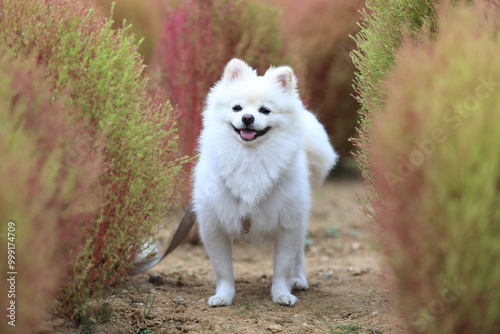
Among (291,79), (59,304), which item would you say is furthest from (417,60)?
(59,304)

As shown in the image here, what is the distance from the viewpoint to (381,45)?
3521mm

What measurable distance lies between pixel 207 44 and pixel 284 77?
2.52 metres

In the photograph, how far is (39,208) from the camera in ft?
7.55

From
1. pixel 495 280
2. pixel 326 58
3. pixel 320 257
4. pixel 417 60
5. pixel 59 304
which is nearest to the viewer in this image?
pixel 495 280

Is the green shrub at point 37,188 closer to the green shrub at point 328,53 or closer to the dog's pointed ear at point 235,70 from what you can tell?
the dog's pointed ear at point 235,70

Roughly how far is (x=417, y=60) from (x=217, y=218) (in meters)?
1.95

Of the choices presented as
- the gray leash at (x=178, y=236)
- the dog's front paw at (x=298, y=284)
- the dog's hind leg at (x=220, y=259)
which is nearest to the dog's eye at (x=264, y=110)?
the dog's hind leg at (x=220, y=259)

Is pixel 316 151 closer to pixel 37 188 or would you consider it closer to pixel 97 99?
pixel 97 99

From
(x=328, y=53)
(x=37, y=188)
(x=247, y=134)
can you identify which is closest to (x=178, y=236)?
(x=247, y=134)

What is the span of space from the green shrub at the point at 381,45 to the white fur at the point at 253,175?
0.57 m

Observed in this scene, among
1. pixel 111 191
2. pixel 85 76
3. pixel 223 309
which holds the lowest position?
pixel 223 309

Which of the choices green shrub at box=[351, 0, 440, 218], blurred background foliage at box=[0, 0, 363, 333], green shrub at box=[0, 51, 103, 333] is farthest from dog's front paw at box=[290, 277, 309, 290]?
green shrub at box=[0, 51, 103, 333]

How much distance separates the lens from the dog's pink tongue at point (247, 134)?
12.0 ft

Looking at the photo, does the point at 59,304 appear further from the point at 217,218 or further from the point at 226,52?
the point at 226,52
